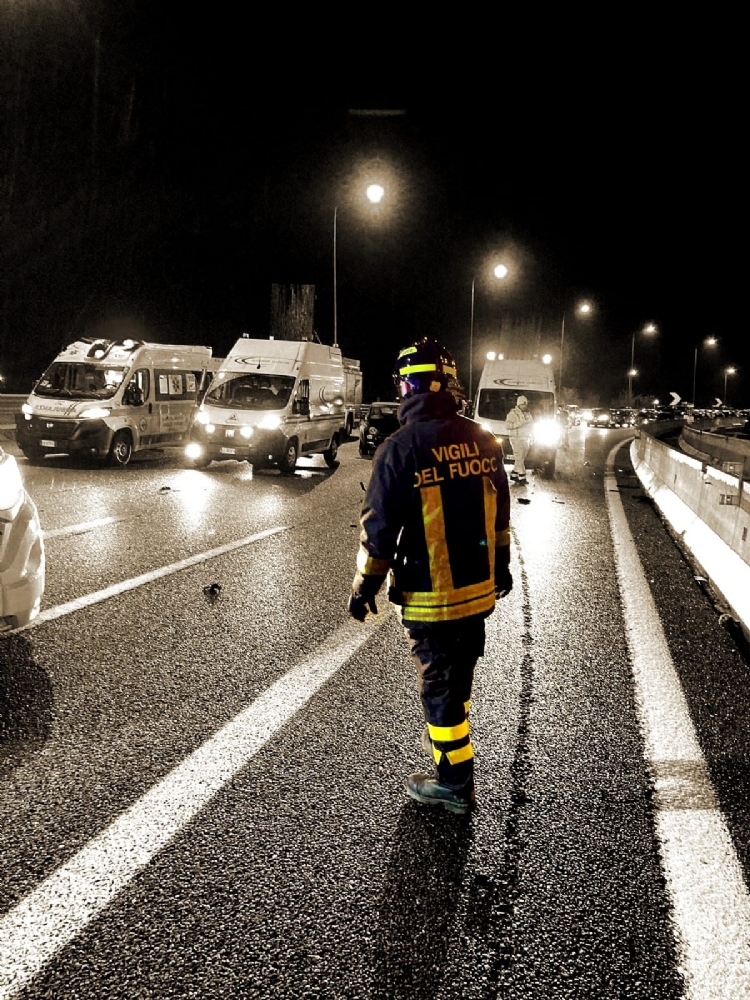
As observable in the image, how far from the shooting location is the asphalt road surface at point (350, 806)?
2504 millimetres

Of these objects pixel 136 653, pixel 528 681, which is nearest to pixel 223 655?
pixel 136 653

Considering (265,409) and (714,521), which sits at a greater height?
(265,409)

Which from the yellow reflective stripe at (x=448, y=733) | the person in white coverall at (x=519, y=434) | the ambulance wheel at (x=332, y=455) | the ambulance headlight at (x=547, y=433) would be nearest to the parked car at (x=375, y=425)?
the ambulance wheel at (x=332, y=455)

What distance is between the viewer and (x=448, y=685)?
Result: 3426 millimetres

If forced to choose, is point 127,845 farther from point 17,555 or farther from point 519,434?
point 519,434

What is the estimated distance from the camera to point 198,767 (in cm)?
380

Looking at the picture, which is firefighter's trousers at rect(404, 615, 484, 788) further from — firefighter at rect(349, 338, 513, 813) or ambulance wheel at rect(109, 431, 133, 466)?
ambulance wheel at rect(109, 431, 133, 466)

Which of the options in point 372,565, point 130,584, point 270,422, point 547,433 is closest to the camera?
point 372,565

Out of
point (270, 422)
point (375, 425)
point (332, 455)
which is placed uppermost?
point (270, 422)

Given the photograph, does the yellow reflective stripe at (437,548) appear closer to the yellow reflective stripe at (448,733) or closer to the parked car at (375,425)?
the yellow reflective stripe at (448,733)

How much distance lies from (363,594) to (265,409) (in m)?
13.7

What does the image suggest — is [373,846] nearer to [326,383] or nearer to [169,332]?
[326,383]

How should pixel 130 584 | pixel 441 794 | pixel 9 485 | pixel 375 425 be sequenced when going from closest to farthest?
pixel 441 794 < pixel 9 485 < pixel 130 584 < pixel 375 425

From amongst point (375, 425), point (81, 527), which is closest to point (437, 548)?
point (81, 527)
